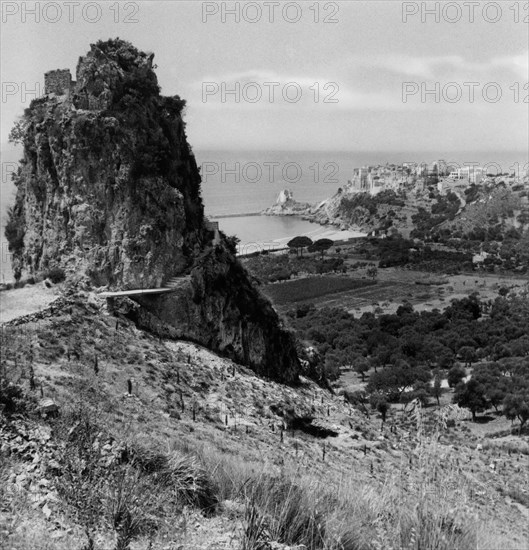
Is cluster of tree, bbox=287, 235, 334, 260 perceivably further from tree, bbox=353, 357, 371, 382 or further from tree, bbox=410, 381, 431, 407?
tree, bbox=410, 381, 431, 407

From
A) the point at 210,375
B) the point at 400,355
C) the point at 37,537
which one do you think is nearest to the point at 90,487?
the point at 37,537

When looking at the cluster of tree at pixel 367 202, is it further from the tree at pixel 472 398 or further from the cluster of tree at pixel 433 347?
the tree at pixel 472 398

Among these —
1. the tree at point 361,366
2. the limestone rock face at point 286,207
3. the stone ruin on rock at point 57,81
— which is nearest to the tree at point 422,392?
the tree at point 361,366

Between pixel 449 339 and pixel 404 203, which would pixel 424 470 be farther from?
pixel 404 203

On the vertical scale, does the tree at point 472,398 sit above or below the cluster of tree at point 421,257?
below

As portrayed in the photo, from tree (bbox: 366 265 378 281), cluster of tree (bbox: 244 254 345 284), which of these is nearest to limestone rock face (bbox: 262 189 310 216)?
cluster of tree (bbox: 244 254 345 284)

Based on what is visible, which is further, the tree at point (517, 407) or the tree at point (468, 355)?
the tree at point (468, 355)
